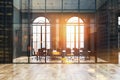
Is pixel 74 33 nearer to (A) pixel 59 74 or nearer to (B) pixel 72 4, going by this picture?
A: (B) pixel 72 4

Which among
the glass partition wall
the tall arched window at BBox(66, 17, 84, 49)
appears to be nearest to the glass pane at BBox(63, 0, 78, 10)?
the glass partition wall

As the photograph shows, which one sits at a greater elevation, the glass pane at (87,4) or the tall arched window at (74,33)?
the glass pane at (87,4)

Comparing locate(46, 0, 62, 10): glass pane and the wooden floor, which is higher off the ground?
locate(46, 0, 62, 10): glass pane

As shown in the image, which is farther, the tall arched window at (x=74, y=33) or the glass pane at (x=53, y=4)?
the tall arched window at (x=74, y=33)

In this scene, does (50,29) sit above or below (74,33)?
above

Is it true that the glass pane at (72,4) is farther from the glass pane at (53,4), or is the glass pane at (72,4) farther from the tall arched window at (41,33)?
the tall arched window at (41,33)

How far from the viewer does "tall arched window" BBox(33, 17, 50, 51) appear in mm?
18234

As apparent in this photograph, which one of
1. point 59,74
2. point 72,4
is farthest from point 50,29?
point 59,74

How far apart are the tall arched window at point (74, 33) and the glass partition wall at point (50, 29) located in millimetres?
71

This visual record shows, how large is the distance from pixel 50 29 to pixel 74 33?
5.85 feet

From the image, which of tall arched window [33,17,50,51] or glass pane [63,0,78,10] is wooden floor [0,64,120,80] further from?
glass pane [63,0,78,10]

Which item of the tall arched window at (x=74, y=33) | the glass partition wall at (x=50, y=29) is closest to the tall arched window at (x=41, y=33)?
the glass partition wall at (x=50, y=29)

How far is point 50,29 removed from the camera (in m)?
18.4

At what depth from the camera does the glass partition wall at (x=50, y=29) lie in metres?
18.1
